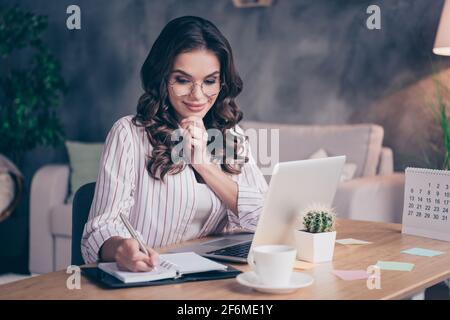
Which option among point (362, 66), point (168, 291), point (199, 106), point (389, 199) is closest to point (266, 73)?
point (362, 66)

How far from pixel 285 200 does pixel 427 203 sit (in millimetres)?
523

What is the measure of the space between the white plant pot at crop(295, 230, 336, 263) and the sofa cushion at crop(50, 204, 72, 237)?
8.54 feet

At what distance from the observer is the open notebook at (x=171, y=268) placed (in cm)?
129

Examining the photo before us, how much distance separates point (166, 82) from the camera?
1.97 m

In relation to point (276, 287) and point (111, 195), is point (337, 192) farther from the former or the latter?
point (276, 287)

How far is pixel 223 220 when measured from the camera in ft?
6.39

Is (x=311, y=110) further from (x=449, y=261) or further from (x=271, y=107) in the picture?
(x=449, y=261)

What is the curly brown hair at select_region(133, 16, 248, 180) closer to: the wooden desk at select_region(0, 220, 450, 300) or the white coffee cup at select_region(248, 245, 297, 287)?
the wooden desk at select_region(0, 220, 450, 300)

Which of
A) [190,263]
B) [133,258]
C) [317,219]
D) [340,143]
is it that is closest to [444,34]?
[340,143]

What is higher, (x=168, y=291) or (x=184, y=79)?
(x=184, y=79)

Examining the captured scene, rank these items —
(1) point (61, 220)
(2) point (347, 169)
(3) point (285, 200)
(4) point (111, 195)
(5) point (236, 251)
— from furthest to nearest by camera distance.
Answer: (1) point (61, 220) → (2) point (347, 169) → (4) point (111, 195) → (5) point (236, 251) → (3) point (285, 200)

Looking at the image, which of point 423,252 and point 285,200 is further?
point 423,252

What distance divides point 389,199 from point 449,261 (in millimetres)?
1942

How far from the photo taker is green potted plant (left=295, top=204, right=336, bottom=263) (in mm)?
1479
